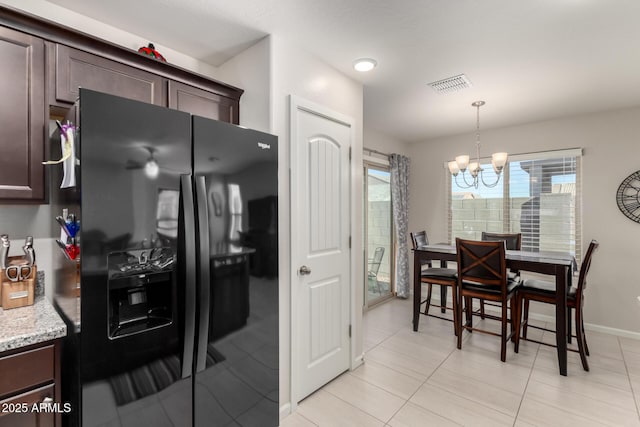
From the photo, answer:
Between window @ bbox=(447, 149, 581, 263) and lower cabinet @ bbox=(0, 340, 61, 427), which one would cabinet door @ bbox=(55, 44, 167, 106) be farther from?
window @ bbox=(447, 149, 581, 263)

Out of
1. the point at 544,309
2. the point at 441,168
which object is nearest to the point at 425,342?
the point at 544,309

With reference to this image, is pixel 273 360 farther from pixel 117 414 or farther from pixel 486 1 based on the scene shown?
pixel 486 1

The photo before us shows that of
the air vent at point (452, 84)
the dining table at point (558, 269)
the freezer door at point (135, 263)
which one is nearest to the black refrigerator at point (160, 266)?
the freezer door at point (135, 263)

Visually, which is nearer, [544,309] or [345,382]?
[345,382]

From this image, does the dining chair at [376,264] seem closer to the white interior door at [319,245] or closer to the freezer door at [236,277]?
the white interior door at [319,245]

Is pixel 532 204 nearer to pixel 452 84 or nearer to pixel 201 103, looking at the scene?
pixel 452 84

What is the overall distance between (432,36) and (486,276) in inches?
86.0

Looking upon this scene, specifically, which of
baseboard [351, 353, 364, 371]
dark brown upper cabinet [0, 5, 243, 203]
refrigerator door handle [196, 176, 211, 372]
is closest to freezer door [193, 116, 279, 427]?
refrigerator door handle [196, 176, 211, 372]

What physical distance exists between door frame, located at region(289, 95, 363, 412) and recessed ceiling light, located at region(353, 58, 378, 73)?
38cm

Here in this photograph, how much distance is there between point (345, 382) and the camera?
2.54 metres

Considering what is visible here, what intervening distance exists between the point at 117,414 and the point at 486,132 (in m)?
4.94

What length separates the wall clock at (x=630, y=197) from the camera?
342cm

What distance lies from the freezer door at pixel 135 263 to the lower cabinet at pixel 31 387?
244 mm

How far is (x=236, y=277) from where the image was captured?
5.22 ft
